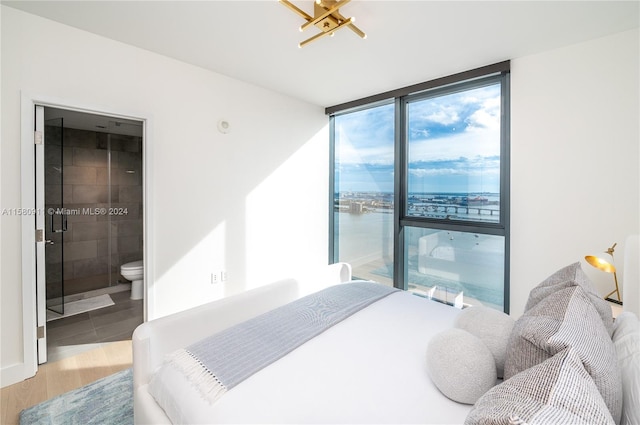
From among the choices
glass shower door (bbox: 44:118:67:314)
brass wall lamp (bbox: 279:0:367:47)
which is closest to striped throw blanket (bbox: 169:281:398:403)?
brass wall lamp (bbox: 279:0:367:47)

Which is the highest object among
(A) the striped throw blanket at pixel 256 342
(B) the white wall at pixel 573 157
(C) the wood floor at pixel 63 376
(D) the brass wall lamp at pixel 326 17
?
(D) the brass wall lamp at pixel 326 17

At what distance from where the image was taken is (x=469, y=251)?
316cm

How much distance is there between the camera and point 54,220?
3.49 m

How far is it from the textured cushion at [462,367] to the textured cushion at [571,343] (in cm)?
16

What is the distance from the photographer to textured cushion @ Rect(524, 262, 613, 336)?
1293 mm

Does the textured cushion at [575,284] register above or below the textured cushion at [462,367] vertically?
above

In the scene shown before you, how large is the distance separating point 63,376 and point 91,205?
2.50m

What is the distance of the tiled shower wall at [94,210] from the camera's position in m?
3.65

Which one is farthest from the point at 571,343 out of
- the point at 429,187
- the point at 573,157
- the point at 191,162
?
the point at 191,162

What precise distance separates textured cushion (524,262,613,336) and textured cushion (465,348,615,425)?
2.31ft

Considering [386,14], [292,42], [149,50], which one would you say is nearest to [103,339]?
[149,50]

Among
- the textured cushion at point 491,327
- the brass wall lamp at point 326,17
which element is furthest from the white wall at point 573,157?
the brass wall lamp at point 326,17

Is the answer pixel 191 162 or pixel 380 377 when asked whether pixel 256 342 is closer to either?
pixel 380 377

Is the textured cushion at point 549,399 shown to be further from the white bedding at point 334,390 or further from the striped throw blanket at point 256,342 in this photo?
the striped throw blanket at point 256,342
